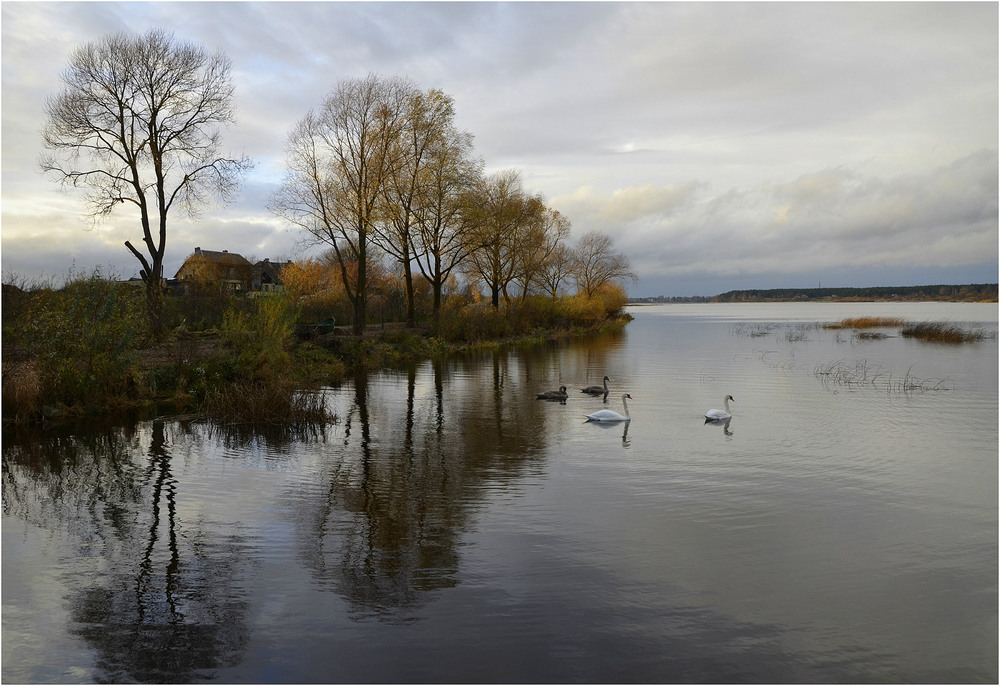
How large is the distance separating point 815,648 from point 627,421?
1033 centimetres

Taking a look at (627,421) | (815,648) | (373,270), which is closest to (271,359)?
(627,421)

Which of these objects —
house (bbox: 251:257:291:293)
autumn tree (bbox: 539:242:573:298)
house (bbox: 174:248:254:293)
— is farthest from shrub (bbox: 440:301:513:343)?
house (bbox: 251:257:291:293)

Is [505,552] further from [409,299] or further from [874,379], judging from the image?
[409,299]

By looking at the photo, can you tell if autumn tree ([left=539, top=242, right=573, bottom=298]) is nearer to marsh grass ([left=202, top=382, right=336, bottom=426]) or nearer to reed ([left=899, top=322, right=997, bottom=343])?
reed ([left=899, top=322, right=997, bottom=343])

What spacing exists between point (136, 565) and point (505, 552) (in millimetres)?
4323

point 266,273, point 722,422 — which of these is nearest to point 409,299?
point 722,422

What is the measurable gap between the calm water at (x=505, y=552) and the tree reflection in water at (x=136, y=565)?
0.12 feet

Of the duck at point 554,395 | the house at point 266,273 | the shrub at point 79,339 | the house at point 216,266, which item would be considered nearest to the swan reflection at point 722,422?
Answer: the duck at point 554,395

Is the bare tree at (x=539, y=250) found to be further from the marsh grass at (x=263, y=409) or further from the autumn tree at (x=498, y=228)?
the marsh grass at (x=263, y=409)

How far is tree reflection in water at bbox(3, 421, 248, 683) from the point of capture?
5.99 meters

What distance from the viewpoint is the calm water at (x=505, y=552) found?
19.6ft

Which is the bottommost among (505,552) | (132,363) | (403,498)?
(505,552)

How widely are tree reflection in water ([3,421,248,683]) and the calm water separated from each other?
37mm

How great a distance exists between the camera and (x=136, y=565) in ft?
25.7
